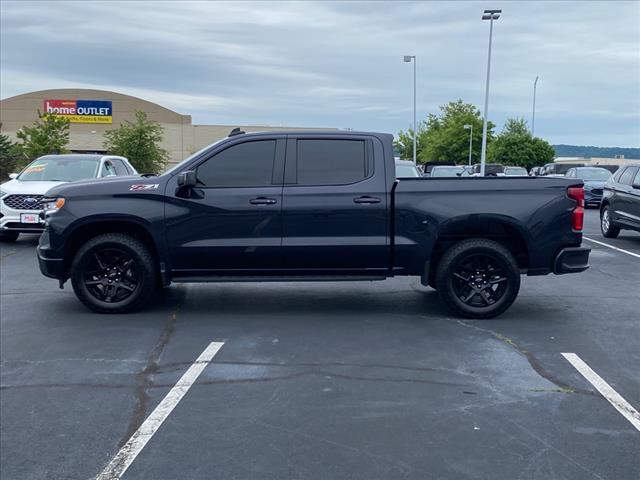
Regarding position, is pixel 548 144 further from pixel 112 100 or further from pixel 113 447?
pixel 113 447

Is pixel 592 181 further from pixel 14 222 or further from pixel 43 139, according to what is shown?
pixel 43 139

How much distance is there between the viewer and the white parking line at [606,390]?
5.04 meters

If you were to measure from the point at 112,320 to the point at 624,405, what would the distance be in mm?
5114

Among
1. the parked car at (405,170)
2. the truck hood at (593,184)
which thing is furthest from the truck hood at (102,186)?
the truck hood at (593,184)

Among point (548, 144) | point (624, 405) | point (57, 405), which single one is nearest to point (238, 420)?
point (57, 405)

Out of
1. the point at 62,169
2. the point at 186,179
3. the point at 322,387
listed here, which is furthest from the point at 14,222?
the point at 322,387

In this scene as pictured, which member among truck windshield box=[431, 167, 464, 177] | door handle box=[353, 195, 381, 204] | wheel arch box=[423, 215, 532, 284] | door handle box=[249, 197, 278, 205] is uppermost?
door handle box=[353, 195, 381, 204]

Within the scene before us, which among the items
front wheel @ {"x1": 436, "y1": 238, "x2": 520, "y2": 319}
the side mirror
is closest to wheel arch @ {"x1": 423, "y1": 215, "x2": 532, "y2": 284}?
front wheel @ {"x1": 436, "y1": 238, "x2": 520, "y2": 319}

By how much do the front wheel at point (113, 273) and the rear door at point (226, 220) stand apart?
0.35 m

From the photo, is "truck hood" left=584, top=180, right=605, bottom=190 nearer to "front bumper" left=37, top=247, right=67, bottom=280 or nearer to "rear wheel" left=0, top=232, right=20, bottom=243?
"rear wheel" left=0, top=232, right=20, bottom=243

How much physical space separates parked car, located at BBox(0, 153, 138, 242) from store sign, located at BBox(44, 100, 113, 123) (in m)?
52.3

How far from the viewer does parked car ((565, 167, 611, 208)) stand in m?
26.3

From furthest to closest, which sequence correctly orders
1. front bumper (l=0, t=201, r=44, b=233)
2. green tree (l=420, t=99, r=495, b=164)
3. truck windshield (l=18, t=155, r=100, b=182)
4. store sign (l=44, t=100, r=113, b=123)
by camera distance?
green tree (l=420, t=99, r=495, b=164), store sign (l=44, t=100, r=113, b=123), truck windshield (l=18, t=155, r=100, b=182), front bumper (l=0, t=201, r=44, b=233)

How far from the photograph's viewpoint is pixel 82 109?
6550 centimetres
